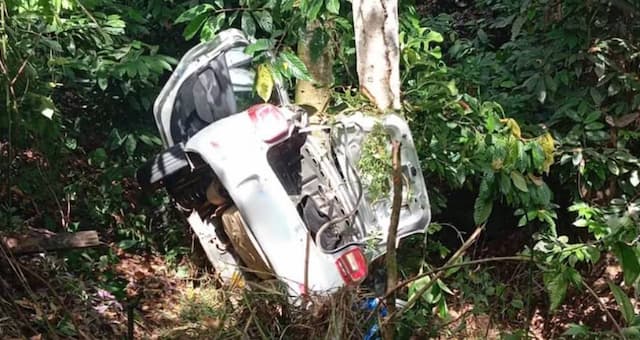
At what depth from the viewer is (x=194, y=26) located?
3.82m

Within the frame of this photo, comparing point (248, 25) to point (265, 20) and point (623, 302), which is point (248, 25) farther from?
point (623, 302)

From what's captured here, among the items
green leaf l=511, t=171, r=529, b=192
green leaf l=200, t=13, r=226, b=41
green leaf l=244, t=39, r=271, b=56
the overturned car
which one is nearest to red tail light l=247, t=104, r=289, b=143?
the overturned car

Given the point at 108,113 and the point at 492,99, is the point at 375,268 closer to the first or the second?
the point at 492,99

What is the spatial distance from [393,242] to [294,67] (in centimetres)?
171

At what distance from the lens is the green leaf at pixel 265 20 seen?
390 cm

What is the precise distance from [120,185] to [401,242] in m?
2.06

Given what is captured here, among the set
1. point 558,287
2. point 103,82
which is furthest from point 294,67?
point 558,287

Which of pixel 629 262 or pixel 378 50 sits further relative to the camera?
pixel 378 50

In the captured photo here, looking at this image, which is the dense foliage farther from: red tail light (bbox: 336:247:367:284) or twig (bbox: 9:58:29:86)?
red tail light (bbox: 336:247:367:284)

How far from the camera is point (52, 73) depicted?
419cm

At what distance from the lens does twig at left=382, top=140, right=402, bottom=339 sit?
2.03m

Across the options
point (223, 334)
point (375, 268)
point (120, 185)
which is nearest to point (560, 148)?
point (375, 268)

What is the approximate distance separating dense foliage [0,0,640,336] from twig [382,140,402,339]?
0.92 m

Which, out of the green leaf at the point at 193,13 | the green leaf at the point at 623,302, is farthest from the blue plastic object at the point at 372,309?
the green leaf at the point at 193,13
